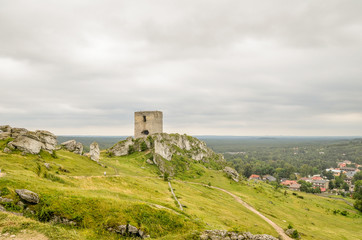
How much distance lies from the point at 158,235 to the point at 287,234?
26062 mm

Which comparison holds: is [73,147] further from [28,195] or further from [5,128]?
[28,195]

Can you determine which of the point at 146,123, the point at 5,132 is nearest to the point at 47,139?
the point at 5,132

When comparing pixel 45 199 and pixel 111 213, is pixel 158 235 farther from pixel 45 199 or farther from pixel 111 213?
pixel 45 199

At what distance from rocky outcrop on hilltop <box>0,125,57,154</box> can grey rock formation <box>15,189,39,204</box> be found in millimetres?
20780

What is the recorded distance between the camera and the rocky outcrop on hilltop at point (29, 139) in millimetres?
35856

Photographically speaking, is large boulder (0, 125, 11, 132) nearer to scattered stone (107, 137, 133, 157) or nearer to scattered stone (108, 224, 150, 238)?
scattered stone (107, 137, 133, 157)

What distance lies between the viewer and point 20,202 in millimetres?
17812

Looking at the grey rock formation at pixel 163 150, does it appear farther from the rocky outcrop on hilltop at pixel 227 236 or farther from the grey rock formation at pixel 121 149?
the rocky outcrop on hilltop at pixel 227 236

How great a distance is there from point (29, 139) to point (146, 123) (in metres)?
41.0

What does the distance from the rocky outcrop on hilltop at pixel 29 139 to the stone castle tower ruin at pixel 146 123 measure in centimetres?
3472

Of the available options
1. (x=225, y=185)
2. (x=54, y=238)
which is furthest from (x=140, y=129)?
(x=54, y=238)

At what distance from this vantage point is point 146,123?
247ft

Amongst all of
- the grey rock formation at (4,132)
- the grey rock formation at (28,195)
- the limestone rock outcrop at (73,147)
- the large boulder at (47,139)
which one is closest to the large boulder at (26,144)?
the large boulder at (47,139)

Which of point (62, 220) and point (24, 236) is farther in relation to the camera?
point (62, 220)
